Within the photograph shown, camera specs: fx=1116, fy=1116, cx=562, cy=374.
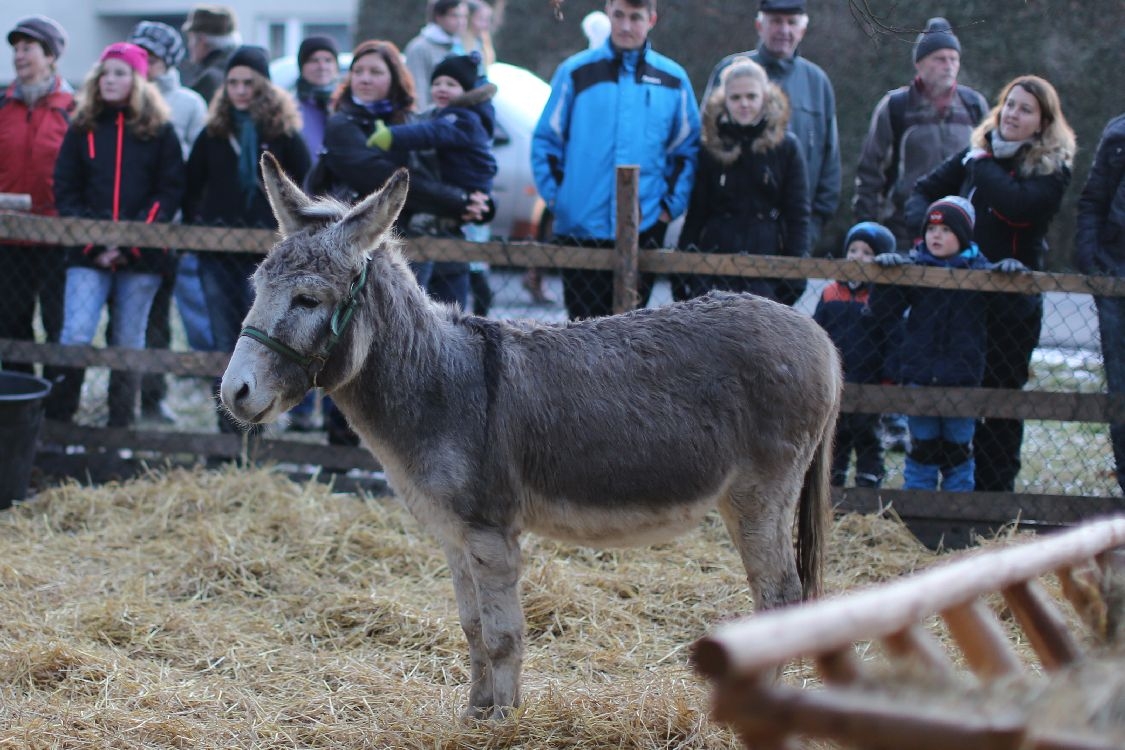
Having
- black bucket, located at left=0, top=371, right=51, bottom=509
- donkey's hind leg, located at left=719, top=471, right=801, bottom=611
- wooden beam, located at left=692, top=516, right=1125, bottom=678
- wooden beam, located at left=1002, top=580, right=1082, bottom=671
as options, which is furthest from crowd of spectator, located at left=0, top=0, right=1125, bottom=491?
wooden beam, located at left=692, top=516, right=1125, bottom=678

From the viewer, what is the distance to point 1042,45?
714 cm

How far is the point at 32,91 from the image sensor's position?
6965 millimetres

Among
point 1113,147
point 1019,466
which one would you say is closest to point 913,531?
point 1019,466

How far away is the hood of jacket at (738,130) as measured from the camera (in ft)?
19.8

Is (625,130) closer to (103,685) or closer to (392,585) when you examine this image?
(392,585)

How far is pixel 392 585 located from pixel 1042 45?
17.5 ft

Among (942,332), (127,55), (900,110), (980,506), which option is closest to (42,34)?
(127,55)

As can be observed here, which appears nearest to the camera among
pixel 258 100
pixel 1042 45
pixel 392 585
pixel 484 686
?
pixel 484 686

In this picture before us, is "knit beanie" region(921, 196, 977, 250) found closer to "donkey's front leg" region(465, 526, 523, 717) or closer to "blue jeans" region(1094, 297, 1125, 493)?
"blue jeans" region(1094, 297, 1125, 493)

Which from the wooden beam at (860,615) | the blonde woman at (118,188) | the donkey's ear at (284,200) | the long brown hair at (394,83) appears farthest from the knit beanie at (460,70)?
the wooden beam at (860,615)

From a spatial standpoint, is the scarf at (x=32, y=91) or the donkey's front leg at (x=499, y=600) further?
the scarf at (x=32, y=91)

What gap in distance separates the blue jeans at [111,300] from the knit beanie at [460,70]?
213 cm

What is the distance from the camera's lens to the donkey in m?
3.53

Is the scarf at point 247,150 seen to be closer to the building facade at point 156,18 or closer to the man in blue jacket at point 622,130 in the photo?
the man in blue jacket at point 622,130
